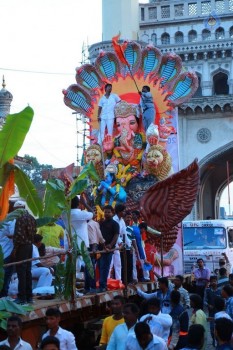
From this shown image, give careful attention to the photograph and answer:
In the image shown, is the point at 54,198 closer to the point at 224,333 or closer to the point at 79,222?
the point at 79,222

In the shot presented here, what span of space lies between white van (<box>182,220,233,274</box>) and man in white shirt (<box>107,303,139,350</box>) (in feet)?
47.4

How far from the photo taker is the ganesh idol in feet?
60.3

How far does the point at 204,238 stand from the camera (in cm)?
2252

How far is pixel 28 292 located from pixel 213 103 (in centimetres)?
3295

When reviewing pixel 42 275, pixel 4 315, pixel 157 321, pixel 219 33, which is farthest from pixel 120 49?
pixel 219 33

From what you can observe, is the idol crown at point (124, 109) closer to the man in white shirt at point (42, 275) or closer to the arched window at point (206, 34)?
the man in white shirt at point (42, 275)

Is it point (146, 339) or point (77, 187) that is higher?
point (77, 187)

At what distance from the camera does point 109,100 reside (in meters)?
18.8

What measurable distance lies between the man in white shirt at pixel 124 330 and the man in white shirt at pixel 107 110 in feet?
38.0

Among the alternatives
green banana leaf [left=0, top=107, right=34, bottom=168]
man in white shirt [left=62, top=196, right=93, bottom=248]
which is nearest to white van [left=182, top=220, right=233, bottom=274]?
man in white shirt [left=62, top=196, right=93, bottom=248]

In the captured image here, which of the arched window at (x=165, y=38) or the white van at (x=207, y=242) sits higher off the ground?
the arched window at (x=165, y=38)

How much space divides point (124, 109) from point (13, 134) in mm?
9901

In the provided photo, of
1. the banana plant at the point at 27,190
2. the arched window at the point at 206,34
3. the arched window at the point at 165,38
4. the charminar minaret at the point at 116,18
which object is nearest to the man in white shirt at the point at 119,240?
the banana plant at the point at 27,190

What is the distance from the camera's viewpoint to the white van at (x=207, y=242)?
21.9 m
